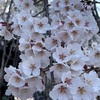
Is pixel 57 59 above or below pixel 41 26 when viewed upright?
below

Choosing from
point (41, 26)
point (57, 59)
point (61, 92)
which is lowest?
point (61, 92)

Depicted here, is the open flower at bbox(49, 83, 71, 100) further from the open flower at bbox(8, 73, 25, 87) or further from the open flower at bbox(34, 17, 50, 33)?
the open flower at bbox(34, 17, 50, 33)

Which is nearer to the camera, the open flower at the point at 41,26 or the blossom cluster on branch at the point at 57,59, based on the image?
the blossom cluster on branch at the point at 57,59

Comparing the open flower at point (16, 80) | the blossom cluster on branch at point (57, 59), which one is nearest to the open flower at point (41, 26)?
the blossom cluster on branch at point (57, 59)

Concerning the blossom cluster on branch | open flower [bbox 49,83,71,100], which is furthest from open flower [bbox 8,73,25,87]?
open flower [bbox 49,83,71,100]

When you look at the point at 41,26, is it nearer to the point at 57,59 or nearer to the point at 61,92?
the point at 57,59

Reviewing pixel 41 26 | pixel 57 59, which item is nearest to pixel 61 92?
pixel 57 59

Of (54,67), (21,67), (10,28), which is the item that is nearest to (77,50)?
(54,67)

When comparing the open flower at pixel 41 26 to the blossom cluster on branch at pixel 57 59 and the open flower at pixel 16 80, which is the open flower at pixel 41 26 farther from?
the open flower at pixel 16 80

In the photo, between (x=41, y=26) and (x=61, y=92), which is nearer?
(x=61, y=92)
